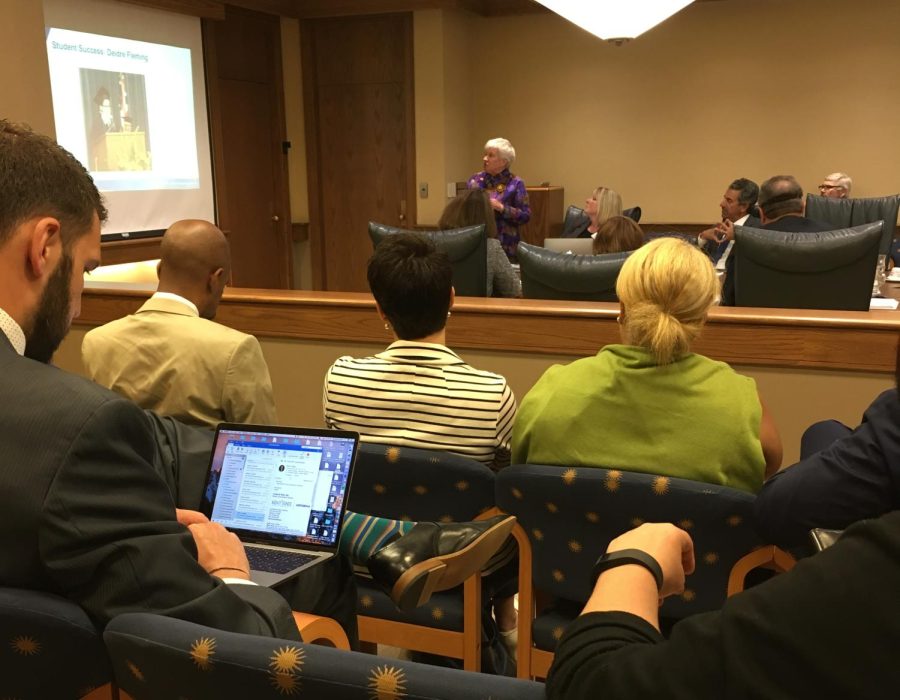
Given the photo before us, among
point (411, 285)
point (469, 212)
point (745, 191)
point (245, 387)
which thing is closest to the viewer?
point (411, 285)

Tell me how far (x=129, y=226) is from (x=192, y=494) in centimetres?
454

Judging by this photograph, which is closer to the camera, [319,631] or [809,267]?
[319,631]

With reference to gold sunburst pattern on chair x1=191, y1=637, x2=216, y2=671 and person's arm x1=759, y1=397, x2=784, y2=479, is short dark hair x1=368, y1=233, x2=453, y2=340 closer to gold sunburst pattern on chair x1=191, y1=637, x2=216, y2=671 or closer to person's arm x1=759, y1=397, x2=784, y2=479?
person's arm x1=759, y1=397, x2=784, y2=479

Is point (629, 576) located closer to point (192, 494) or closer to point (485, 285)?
point (192, 494)

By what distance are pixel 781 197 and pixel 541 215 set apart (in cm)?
289

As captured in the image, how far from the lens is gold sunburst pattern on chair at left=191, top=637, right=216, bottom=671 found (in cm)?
79

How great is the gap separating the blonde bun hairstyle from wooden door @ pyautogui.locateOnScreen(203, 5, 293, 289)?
5.23 m

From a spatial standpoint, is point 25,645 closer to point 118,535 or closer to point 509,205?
point 118,535

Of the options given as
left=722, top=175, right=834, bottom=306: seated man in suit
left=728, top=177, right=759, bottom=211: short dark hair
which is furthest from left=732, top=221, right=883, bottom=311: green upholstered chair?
left=728, top=177, right=759, bottom=211: short dark hair

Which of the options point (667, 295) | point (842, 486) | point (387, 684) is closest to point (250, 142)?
point (667, 295)

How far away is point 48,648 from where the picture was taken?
2.98 feet

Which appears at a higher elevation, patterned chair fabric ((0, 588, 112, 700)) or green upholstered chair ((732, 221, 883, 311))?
green upholstered chair ((732, 221, 883, 311))

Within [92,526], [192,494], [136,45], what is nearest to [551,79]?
[136,45]

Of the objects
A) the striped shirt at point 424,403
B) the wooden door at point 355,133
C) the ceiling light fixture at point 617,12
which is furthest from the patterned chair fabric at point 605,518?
the wooden door at point 355,133
